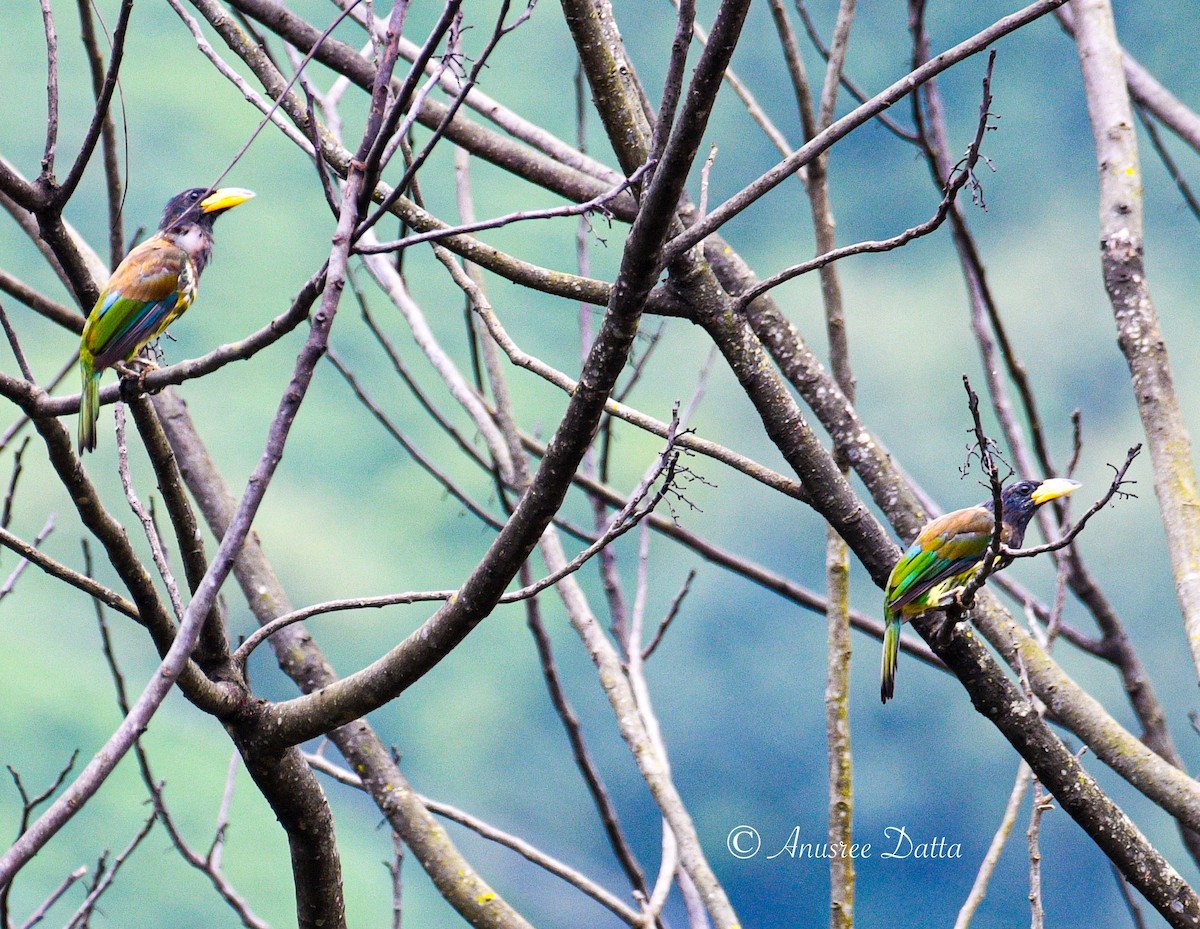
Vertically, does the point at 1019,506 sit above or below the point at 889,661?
above

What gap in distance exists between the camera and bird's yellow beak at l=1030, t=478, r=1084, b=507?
146 inches

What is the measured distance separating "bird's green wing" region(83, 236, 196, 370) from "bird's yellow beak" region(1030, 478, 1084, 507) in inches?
115

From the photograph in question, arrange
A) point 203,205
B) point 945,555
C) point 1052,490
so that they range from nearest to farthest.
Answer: point 945,555 < point 1052,490 < point 203,205

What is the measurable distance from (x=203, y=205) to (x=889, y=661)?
9.56 feet

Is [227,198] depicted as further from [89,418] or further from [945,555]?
[945,555]

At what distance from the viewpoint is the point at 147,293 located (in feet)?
11.9

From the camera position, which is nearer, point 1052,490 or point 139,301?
point 139,301

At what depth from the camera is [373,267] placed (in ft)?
14.1

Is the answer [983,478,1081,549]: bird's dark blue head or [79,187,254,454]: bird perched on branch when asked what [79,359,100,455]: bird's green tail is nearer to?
[79,187,254,454]: bird perched on branch

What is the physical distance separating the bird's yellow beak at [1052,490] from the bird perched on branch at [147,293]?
276 cm

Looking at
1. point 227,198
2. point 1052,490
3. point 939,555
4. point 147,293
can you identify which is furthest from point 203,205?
point 1052,490

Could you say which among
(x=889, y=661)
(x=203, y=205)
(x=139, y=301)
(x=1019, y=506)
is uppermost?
(x=203, y=205)

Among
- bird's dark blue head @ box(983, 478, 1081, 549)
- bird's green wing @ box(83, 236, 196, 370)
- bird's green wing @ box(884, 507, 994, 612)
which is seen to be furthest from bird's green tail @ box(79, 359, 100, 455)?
bird's dark blue head @ box(983, 478, 1081, 549)

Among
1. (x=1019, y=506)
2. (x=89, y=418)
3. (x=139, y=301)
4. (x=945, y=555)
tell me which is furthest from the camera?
(x=1019, y=506)
